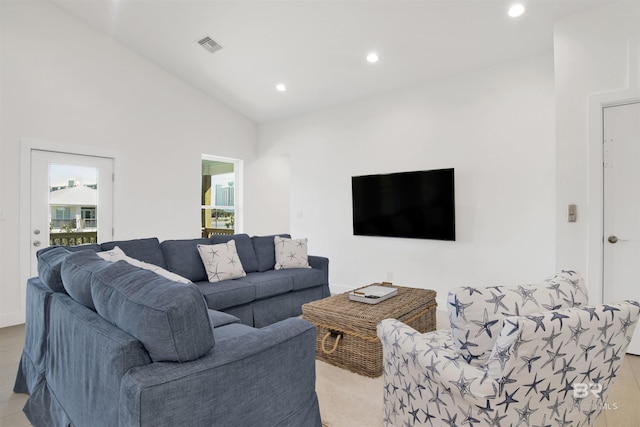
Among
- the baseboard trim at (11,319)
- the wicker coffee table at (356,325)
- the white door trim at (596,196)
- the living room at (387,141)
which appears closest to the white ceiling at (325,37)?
the living room at (387,141)

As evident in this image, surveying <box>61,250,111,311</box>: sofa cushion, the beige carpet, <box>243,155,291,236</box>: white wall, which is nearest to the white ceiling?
<box>243,155,291,236</box>: white wall

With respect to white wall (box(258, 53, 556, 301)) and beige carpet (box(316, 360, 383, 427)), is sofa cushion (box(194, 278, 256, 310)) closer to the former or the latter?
beige carpet (box(316, 360, 383, 427))

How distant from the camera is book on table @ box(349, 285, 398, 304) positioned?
2740 millimetres

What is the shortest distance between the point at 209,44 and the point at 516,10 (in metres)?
3.27

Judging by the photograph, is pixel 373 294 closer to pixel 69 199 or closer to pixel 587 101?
pixel 587 101

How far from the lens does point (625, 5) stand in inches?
110

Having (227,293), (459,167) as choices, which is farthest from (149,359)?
(459,167)

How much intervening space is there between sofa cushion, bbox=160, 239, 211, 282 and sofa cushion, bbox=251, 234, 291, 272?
712 mm

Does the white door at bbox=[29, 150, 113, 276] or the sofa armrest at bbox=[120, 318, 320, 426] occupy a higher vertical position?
the white door at bbox=[29, 150, 113, 276]

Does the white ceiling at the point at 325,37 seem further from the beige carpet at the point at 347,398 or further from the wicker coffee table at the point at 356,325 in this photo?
the beige carpet at the point at 347,398

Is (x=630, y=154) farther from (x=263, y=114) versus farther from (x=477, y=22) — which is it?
(x=263, y=114)

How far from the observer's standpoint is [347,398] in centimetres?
215

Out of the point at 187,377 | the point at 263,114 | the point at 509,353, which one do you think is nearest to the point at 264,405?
the point at 187,377

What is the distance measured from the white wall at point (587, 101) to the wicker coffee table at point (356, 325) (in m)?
1.45
